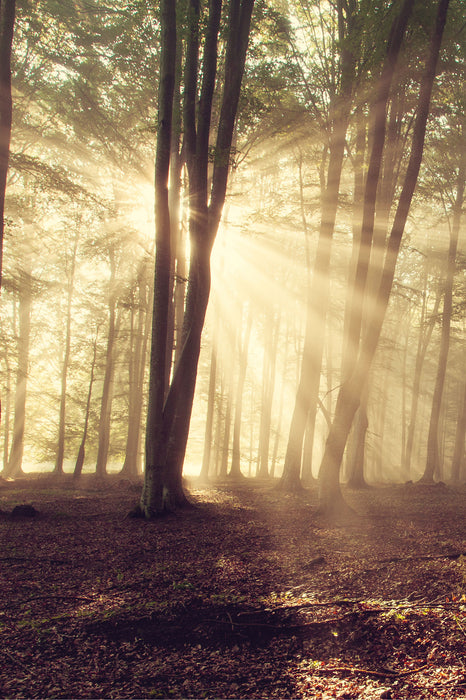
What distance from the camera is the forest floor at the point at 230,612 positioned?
297 centimetres

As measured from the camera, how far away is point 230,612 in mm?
3994

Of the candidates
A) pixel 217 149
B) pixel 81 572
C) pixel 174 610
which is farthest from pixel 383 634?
pixel 217 149

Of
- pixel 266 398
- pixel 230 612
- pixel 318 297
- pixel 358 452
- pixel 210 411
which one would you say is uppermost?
pixel 318 297

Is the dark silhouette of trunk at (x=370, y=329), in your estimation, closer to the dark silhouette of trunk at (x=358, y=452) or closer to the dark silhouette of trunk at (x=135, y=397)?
the dark silhouette of trunk at (x=358, y=452)

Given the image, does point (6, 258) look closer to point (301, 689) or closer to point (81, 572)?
point (81, 572)

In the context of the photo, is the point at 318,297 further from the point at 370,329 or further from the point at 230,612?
the point at 230,612

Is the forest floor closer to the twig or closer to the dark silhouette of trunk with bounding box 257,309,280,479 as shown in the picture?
the twig

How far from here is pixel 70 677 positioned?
10.0 ft

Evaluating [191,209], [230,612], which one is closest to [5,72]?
[191,209]

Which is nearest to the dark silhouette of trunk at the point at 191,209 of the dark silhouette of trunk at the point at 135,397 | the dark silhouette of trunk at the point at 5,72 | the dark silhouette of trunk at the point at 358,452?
the dark silhouette of trunk at the point at 5,72

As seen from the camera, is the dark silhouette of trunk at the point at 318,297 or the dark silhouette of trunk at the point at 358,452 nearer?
the dark silhouette of trunk at the point at 318,297

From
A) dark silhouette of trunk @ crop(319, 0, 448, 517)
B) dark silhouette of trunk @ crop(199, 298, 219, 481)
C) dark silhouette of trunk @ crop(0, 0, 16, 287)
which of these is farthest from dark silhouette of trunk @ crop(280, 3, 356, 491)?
dark silhouette of trunk @ crop(0, 0, 16, 287)

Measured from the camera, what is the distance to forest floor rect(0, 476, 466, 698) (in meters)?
2.97

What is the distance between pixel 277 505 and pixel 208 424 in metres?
9.18
